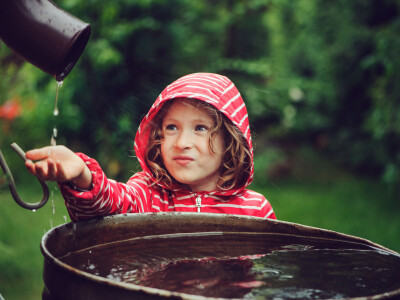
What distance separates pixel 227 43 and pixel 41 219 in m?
3.22

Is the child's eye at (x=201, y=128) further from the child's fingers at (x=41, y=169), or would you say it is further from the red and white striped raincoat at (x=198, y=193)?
the child's fingers at (x=41, y=169)

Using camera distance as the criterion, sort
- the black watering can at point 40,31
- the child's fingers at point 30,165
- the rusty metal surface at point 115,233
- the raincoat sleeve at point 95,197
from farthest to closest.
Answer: the raincoat sleeve at point 95,197
the black watering can at point 40,31
the child's fingers at point 30,165
the rusty metal surface at point 115,233

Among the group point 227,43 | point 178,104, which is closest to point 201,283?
point 178,104

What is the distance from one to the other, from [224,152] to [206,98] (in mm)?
248

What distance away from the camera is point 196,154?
196cm

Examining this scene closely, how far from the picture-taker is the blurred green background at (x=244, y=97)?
14.4ft

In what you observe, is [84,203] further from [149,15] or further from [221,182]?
[149,15]

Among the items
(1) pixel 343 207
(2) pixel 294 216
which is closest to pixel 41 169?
(2) pixel 294 216

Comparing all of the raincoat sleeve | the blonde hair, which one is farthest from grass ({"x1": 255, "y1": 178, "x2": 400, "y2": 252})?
the raincoat sleeve

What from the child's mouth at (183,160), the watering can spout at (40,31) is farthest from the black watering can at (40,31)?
the child's mouth at (183,160)

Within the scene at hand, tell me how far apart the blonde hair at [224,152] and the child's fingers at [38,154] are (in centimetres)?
78

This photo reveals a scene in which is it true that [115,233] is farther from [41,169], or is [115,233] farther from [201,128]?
[201,128]

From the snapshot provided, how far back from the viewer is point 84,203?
145 cm

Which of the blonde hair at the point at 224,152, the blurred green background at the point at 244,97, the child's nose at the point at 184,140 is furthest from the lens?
the blurred green background at the point at 244,97
